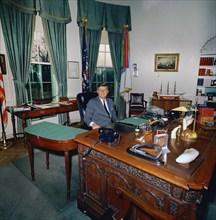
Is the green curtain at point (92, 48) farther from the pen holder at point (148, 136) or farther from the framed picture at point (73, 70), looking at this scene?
the pen holder at point (148, 136)

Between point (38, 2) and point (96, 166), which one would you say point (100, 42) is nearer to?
point (38, 2)

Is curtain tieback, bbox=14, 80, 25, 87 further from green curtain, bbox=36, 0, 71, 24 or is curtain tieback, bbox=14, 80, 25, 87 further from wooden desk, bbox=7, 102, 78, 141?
green curtain, bbox=36, 0, 71, 24

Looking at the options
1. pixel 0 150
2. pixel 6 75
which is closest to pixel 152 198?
pixel 0 150

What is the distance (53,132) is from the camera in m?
1.99

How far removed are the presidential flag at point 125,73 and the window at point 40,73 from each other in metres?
→ 2.28

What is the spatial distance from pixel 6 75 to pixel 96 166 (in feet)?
10.6

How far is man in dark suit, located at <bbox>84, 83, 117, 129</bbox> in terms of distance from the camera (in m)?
2.50

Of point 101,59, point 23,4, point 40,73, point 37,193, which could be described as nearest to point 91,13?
point 101,59

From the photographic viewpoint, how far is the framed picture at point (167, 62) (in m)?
5.38

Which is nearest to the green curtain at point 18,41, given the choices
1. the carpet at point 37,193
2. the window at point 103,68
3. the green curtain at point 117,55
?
the carpet at point 37,193

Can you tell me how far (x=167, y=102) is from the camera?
5.22m

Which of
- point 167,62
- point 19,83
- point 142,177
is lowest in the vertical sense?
point 142,177

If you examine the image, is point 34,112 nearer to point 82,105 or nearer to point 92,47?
point 82,105

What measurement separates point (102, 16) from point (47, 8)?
177 cm
